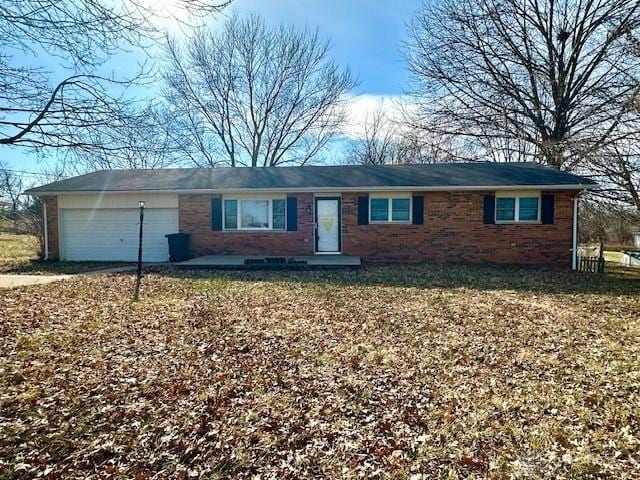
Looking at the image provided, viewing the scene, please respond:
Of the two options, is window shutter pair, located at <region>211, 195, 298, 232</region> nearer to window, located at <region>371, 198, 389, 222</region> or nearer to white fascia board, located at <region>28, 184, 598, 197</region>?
white fascia board, located at <region>28, 184, 598, 197</region>

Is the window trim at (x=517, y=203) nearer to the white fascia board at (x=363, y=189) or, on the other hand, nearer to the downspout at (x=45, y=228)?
the white fascia board at (x=363, y=189)

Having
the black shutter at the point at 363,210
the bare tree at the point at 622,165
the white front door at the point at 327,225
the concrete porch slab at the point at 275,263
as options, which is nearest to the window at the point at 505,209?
the bare tree at the point at 622,165

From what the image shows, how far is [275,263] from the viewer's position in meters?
11.8

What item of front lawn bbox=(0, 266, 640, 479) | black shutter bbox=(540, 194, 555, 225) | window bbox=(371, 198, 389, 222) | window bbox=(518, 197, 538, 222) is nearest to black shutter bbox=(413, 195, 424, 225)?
window bbox=(371, 198, 389, 222)

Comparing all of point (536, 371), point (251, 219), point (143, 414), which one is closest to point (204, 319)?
point (143, 414)

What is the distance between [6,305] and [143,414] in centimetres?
560

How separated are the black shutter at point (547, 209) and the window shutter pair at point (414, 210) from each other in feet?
12.6

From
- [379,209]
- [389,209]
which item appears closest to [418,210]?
[389,209]

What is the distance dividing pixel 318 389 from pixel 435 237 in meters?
10.0

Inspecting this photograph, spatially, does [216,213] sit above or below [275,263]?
above

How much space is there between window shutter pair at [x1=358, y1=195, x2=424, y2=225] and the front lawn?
5.72 metres

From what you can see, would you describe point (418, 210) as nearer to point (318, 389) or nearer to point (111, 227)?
point (318, 389)

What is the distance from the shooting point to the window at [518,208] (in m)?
12.4

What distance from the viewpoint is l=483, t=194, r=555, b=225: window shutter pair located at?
40.1 ft
